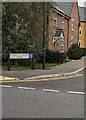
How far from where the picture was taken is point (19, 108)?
28.5 ft

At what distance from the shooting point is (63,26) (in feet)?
137

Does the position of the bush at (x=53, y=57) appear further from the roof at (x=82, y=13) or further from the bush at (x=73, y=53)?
the roof at (x=82, y=13)

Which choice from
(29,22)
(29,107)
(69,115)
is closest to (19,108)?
(29,107)

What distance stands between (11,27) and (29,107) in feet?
49.5

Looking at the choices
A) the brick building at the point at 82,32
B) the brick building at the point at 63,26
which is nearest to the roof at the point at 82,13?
the brick building at the point at 82,32

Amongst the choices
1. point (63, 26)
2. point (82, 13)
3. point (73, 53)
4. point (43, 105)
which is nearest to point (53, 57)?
point (73, 53)

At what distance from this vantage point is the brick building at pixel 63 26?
35750 mm

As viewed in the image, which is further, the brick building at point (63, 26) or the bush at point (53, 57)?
the brick building at point (63, 26)

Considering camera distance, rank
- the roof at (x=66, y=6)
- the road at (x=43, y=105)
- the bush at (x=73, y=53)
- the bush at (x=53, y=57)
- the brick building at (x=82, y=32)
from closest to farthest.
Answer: the road at (x=43, y=105), the bush at (x=53, y=57), the bush at (x=73, y=53), the roof at (x=66, y=6), the brick building at (x=82, y=32)

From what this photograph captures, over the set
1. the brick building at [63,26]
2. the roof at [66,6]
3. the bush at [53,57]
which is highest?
the roof at [66,6]

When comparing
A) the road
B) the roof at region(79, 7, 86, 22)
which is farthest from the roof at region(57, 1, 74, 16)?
the road

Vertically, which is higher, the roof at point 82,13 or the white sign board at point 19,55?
the roof at point 82,13

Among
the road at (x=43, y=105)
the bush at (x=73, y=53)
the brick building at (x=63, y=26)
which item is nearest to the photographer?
the road at (x=43, y=105)

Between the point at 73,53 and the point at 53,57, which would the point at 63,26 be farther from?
the point at 53,57
